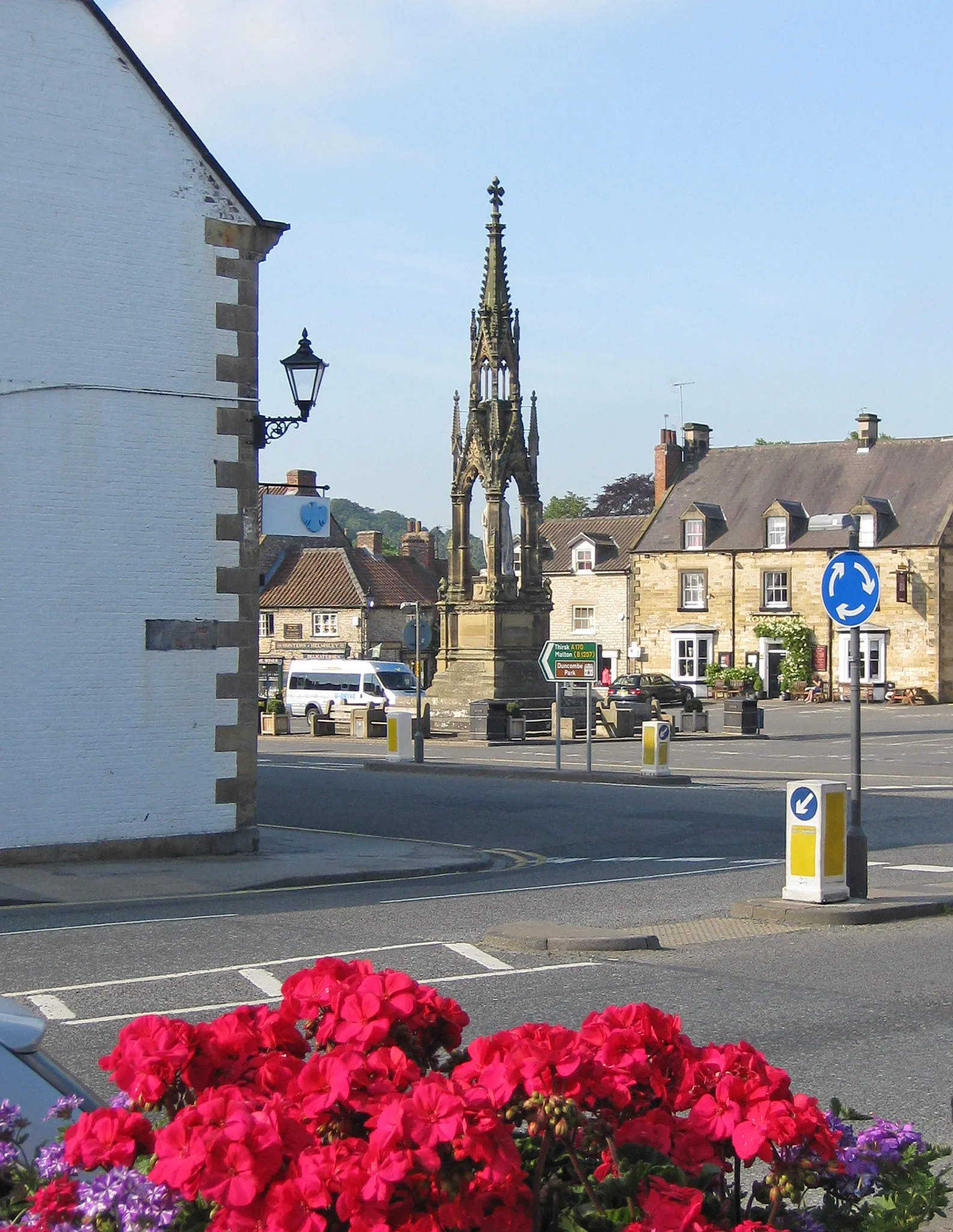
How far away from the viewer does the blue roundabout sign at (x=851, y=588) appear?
13875 millimetres

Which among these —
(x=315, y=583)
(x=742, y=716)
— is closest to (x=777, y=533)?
(x=742, y=716)

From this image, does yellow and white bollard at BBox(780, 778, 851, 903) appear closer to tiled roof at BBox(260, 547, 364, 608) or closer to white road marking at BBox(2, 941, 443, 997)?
white road marking at BBox(2, 941, 443, 997)

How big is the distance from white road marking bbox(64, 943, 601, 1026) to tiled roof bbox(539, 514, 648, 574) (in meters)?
66.4

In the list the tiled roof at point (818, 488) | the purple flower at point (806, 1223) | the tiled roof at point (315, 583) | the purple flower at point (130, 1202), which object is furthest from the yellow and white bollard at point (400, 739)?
the tiled roof at point (315, 583)

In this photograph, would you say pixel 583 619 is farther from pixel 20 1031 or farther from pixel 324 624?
pixel 20 1031

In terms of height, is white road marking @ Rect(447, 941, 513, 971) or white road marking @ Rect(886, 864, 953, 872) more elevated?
white road marking @ Rect(447, 941, 513, 971)

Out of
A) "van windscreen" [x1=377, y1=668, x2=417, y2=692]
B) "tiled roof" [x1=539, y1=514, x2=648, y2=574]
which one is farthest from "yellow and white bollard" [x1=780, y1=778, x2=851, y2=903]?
"tiled roof" [x1=539, y1=514, x2=648, y2=574]

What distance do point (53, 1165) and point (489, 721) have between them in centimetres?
4059

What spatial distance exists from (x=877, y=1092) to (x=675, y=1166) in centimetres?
462

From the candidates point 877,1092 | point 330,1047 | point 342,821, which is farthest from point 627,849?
point 330,1047

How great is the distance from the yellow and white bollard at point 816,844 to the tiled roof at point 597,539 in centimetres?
6332

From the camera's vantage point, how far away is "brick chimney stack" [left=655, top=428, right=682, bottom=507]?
244 ft

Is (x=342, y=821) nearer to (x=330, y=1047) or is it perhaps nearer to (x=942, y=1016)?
(x=942, y=1016)

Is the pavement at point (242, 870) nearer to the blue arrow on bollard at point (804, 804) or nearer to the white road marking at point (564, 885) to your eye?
the white road marking at point (564, 885)
